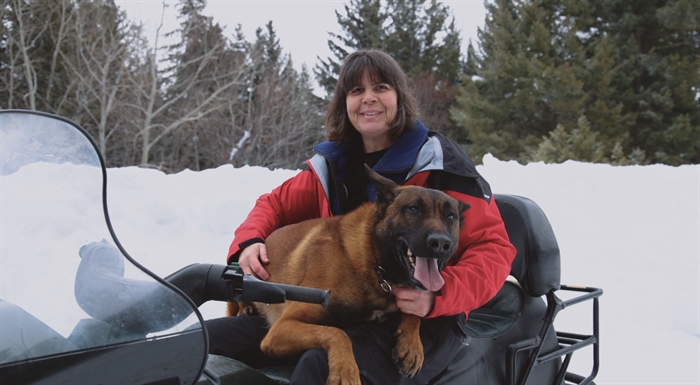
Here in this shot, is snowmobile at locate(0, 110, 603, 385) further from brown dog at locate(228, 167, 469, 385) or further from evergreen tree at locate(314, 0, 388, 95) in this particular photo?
evergreen tree at locate(314, 0, 388, 95)

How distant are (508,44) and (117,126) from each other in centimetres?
1591

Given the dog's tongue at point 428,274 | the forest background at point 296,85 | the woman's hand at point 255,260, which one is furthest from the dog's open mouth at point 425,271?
the forest background at point 296,85

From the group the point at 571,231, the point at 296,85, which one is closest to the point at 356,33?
the point at 296,85

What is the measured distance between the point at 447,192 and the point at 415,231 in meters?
0.44

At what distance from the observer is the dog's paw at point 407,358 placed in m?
2.18

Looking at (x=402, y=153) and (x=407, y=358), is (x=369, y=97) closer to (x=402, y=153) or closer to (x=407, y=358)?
(x=402, y=153)

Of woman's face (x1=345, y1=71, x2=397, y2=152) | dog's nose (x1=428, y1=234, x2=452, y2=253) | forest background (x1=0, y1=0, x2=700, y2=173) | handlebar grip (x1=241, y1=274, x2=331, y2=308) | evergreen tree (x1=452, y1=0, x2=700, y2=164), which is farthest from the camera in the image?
evergreen tree (x1=452, y1=0, x2=700, y2=164)

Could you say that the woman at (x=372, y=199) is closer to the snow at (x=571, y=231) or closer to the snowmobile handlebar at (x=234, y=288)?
the snowmobile handlebar at (x=234, y=288)

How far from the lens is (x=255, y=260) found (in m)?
2.74

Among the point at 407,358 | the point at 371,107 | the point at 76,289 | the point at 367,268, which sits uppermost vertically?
the point at 371,107

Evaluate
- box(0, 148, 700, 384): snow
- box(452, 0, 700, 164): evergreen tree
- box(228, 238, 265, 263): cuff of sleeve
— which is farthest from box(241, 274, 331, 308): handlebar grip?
box(452, 0, 700, 164): evergreen tree

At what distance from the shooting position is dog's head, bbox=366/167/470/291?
2203 millimetres

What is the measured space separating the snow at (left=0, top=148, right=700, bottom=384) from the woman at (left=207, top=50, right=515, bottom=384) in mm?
968

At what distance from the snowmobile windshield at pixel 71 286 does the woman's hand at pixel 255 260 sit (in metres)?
1.13
